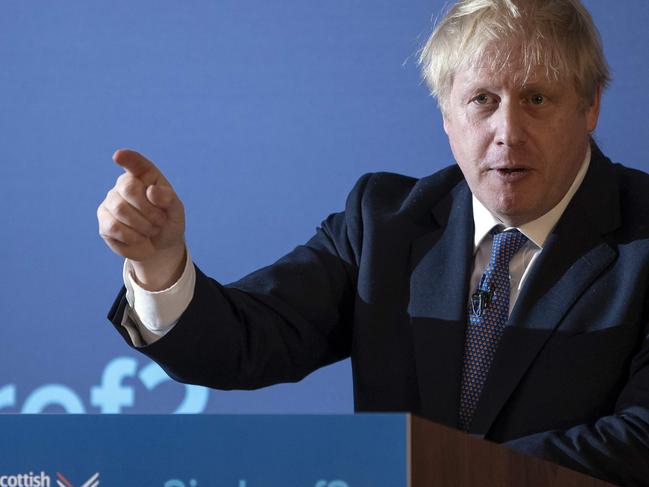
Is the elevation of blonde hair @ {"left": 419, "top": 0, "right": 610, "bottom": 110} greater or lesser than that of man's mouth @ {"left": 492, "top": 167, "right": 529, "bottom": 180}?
greater

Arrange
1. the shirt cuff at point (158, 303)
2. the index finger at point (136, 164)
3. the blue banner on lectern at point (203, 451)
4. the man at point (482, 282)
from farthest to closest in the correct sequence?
the man at point (482, 282)
the shirt cuff at point (158, 303)
the index finger at point (136, 164)
the blue banner on lectern at point (203, 451)

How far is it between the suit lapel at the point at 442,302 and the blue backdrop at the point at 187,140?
420 mm

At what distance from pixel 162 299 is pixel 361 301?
372mm

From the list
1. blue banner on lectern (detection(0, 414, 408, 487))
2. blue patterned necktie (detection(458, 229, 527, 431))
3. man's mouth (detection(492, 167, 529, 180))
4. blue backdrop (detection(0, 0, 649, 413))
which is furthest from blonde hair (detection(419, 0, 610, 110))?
blue banner on lectern (detection(0, 414, 408, 487))

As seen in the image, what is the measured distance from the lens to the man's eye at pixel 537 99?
5.14 feet

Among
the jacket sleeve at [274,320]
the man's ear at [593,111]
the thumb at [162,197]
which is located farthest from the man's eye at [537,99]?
the thumb at [162,197]

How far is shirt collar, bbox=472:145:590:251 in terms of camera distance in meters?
1.60

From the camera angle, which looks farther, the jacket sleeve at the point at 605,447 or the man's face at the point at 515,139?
the man's face at the point at 515,139

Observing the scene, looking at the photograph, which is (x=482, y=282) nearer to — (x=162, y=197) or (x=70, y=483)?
(x=162, y=197)

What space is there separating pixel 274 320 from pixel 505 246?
34cm

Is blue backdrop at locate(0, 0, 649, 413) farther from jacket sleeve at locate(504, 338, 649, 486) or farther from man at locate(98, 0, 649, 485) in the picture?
jacket sleeve at locate(504, 338, 649, 486)

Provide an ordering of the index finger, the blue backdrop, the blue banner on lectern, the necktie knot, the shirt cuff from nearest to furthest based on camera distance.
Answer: the blue banner on lectern
the index finger
the shirt cuff
the necktie knot
the blue backdrop

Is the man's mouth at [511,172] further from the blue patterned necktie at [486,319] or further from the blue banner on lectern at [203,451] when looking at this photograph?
the blue banner on lectern at [203,451]

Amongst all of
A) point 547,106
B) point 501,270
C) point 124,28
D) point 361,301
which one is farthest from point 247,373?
point 124,28
